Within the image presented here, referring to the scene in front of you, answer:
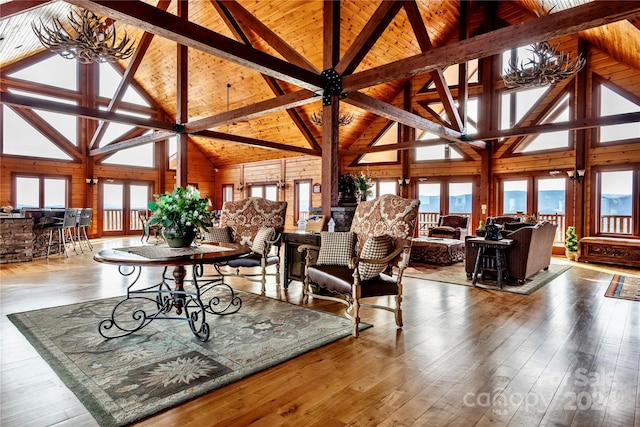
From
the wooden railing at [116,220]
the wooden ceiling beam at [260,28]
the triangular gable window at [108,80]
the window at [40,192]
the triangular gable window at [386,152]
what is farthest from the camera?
the wooden railing at [116,220]

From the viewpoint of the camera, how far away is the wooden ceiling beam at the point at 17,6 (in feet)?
14.1

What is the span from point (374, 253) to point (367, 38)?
304cm

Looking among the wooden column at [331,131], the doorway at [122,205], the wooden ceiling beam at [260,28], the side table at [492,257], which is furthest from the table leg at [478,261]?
the doorway at [122,205]

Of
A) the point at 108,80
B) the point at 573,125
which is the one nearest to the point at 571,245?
the point at 573,125

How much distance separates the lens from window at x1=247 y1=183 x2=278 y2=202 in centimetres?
1308

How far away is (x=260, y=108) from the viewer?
20.1ft

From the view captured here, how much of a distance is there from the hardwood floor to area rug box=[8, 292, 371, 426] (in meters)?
0.09

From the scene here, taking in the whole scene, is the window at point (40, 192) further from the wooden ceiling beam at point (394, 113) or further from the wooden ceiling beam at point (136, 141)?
the wooden ceiling beam at point (394, 113)

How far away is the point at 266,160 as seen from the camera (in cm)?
1312

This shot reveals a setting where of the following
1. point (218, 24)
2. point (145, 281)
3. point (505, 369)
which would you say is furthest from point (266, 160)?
point (505, 369)

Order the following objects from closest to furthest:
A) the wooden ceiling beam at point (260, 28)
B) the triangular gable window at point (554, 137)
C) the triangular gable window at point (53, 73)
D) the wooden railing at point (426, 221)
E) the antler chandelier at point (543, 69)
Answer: the antler chandelier at point (543, 69), the wooden ceiling beam at point (260, 28), the triangular gable window at point (554, 137), the triangular gable window at point (53, 73), the wooden railing at point (426, 221)

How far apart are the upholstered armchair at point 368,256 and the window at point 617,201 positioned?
6788mm

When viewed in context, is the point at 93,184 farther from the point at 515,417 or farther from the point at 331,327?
the point at 515,417

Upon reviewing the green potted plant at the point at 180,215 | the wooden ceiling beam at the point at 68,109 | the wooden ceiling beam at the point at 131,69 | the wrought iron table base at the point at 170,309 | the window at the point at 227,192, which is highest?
the wooden ceiling beam at the point at 131,69
